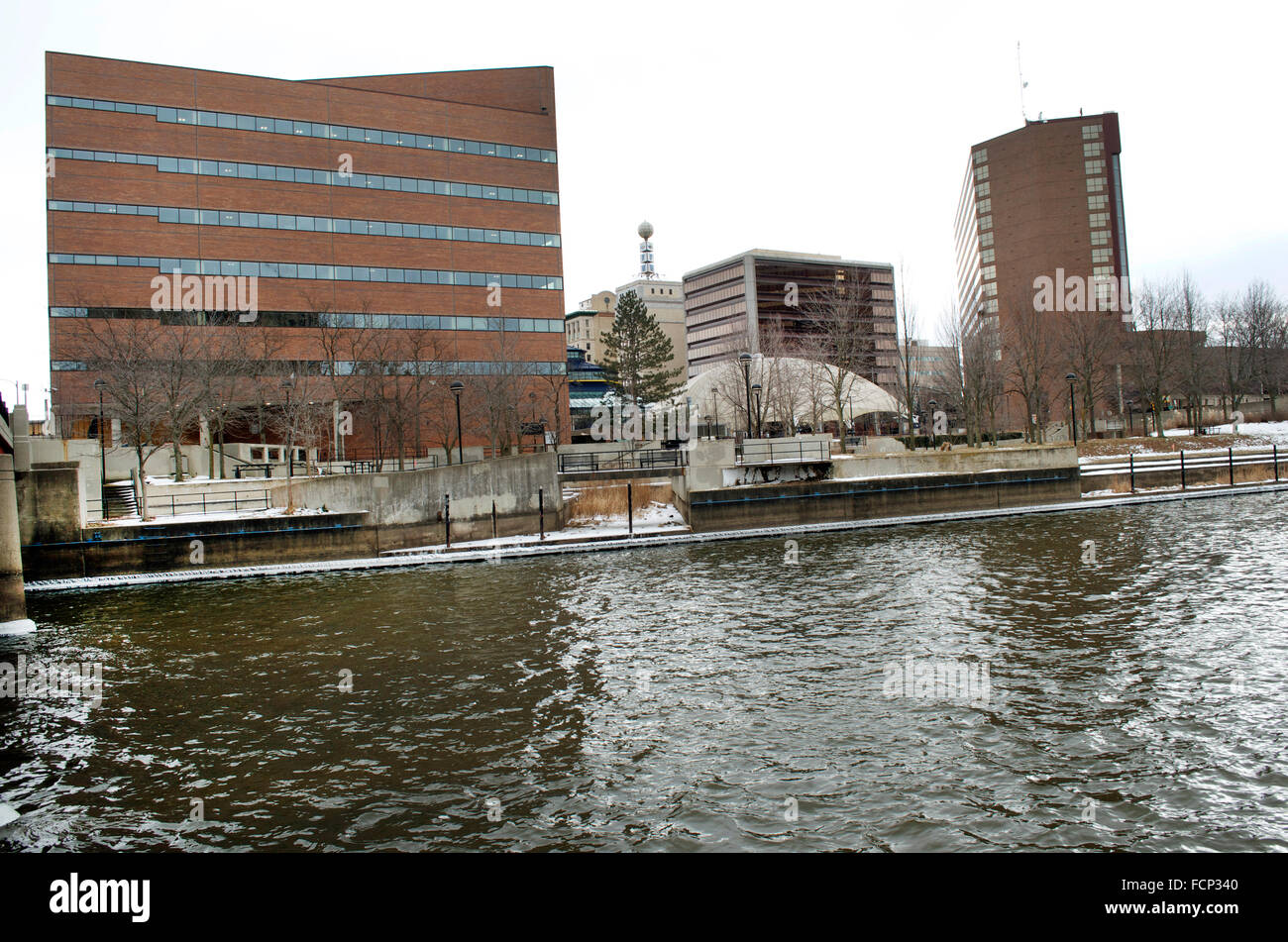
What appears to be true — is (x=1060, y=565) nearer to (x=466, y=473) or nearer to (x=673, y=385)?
(x=466, y=473)

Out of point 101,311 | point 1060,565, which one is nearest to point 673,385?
point 101,311

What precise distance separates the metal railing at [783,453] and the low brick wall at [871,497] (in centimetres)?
169

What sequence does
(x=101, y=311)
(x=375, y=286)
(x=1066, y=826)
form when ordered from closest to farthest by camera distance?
(x=1066, y=826)
(x=101, y=311)
(x=375, y=286)

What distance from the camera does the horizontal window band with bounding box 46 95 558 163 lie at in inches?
2128

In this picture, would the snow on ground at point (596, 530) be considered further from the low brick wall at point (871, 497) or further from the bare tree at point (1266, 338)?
the bare tree at point (1266, 338)

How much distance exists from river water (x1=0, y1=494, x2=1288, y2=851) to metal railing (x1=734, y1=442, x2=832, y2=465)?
13.9 metres

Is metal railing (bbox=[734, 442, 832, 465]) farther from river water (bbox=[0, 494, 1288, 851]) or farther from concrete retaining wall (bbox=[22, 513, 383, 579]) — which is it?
concrete retaining wall (bbox=[22, 513, 383, 579])

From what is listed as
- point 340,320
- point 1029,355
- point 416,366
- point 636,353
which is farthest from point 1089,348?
point 340,320

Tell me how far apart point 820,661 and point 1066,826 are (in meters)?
5.26

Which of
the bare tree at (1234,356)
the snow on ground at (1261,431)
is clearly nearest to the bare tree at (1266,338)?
the bare tree at (1234,356)

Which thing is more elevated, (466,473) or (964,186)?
(964,186)

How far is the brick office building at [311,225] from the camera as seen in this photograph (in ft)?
171

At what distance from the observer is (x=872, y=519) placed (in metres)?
30.1

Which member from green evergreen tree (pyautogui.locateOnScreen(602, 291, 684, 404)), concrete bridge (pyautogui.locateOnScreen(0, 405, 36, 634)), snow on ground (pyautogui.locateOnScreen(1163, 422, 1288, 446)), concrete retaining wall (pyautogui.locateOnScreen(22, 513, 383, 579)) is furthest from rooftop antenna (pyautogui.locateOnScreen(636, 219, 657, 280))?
concrete bridge (pyautogui.locateOnScreen(0, 405, 36, 634))
